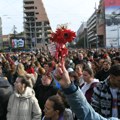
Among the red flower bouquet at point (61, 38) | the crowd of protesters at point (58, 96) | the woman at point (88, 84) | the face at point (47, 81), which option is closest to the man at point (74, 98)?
the crowd of protesters at point (58, 96)

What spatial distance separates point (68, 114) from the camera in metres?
4.52

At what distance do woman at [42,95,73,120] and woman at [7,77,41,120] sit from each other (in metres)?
1.43

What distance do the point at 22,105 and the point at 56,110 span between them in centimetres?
157

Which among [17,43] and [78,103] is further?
[17,43]

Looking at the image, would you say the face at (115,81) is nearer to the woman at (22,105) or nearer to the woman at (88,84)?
the woman at (88,84)

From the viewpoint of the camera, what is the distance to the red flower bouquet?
3.81m

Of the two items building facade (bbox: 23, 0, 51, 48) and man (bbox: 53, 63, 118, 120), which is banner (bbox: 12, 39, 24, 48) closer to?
man (bbox: 53, 63, 118, 120)

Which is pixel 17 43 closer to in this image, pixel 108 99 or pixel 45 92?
pixel 45 92

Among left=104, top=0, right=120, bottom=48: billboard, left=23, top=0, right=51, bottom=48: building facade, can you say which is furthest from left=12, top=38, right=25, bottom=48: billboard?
left=23, top=0, right=51, bottom=48: building facade

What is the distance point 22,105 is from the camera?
233 inches

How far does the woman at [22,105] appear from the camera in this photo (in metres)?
5.90

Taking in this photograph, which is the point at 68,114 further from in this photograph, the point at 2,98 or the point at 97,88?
the point at 2,98

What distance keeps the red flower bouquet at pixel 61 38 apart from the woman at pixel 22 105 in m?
1.93

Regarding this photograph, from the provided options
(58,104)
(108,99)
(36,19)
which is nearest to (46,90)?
(58,104)
